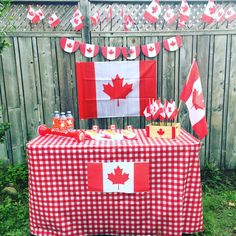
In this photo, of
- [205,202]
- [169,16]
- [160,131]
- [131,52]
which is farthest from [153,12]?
[205,202]

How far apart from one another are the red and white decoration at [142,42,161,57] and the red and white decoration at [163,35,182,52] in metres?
0.11

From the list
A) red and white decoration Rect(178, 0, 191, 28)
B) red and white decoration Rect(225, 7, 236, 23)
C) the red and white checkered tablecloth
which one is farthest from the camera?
red and white decoration Rect(225, 7, 236, 23)

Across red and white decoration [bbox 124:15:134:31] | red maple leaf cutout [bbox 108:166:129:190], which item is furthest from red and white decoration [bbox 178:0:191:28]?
red maple leaf cutout [bbox 108:166:129:190]

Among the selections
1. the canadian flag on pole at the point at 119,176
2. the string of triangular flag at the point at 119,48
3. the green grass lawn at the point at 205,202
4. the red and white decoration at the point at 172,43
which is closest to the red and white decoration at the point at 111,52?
the string of triangular flag at the point at 119,48

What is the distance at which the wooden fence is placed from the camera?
355 cm

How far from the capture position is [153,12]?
11.2 ft

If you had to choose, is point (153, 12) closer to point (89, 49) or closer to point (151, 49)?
point (151, 49)

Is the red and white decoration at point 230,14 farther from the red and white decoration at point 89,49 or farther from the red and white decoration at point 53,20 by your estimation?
the red and white decoration at point 53,20

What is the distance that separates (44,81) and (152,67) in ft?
5.10

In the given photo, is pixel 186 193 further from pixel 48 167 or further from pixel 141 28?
pixel 141 28

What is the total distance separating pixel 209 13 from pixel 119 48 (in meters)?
1.29

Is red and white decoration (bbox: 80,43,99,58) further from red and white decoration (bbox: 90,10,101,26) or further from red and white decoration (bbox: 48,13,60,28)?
red and white decoration (bbox: 48,13,60,28)

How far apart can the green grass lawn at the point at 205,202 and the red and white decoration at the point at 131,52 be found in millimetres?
1984

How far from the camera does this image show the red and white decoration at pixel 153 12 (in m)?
3.37
